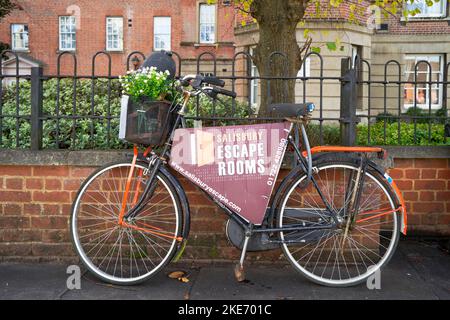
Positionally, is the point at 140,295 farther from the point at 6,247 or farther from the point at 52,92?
the point at 52,92

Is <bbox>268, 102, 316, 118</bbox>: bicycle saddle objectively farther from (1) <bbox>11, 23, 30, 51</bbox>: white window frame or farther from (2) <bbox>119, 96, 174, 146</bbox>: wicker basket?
(1) <bbox>11, 23, 30, 51</bbox>: white window frame

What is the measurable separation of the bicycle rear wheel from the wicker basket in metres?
1.03

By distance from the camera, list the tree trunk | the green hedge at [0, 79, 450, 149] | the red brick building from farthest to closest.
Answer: the red brick building → the tree trunk → the green hedge at [0, 79, 450, 149]

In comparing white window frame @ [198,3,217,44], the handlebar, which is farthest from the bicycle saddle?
white window frame @ [198,3,217,44]

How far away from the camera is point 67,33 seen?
28.7 metres

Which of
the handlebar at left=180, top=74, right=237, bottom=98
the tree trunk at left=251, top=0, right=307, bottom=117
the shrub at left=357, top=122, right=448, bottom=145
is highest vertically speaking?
the tree trunk at left=251, top=0, right=307, bottom=117

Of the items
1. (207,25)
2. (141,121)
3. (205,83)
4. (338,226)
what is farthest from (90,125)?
(207,25)

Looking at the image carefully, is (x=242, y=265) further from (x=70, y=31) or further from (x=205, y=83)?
(x=70, y=31)

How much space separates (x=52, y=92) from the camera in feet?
22.8

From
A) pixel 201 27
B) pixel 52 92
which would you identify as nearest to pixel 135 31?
pixel 201 27

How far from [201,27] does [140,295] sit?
25.5 m

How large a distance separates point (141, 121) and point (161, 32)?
25.1m

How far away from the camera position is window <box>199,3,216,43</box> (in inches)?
1106

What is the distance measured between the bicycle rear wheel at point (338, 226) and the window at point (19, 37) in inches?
1095
